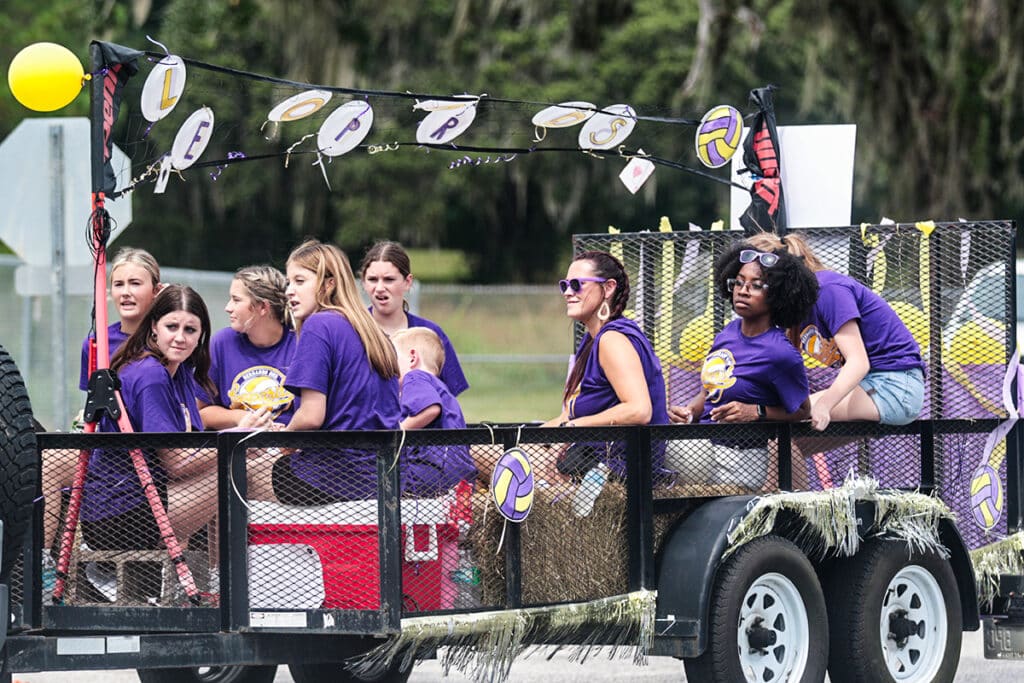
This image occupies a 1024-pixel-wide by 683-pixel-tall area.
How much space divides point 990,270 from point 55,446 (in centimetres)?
409

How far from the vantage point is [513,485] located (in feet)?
17.2

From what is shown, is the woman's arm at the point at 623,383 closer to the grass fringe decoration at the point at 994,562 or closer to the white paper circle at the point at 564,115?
the white paper circle at the point at 564,115

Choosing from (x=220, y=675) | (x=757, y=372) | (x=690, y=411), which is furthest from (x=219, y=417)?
(x=757, y=372)

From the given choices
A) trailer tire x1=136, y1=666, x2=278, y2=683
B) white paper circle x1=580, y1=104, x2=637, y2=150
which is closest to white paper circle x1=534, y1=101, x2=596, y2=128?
white paper circle x1=580, y1=104, x2=637, y2=150

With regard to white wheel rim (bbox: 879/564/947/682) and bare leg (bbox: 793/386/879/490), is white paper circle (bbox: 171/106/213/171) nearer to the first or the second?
bare leg (bbox: 793/386/879/490)

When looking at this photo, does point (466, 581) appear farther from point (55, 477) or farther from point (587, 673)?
point (587, 673)

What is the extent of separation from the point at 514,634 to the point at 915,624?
198cm

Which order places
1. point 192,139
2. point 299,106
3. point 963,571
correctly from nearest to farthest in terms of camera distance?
1. point 192,139
2. point 299,106
3. point 963,571

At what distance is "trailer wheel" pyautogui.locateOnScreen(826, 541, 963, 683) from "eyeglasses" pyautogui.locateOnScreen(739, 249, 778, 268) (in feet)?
3.69

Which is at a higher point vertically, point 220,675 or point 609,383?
point 609,383

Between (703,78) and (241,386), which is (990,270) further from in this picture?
(703,78)

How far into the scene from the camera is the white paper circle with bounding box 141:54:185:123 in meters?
5.68

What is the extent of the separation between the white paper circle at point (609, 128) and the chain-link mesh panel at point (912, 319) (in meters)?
1.14

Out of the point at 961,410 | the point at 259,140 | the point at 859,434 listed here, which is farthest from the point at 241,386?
the point at 259,140
